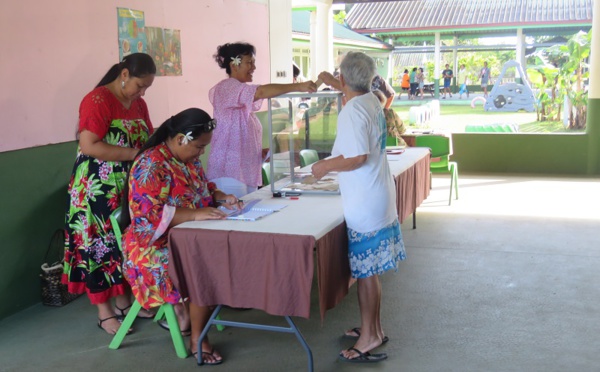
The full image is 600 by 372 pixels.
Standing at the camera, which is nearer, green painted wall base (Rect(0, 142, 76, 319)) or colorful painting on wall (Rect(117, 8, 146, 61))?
green painted wall base (Rect(0, 142, 76, 319))

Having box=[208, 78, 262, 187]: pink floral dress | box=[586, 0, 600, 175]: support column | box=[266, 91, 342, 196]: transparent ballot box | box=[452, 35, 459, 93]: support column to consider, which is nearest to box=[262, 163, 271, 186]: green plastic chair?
box=[266, 91, 342, 196]: transparent ballot box

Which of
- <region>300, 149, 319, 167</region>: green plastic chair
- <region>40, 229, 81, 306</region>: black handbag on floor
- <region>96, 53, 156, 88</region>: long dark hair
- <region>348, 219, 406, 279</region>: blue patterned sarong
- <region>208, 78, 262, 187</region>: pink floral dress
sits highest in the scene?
<region>96, 53, 156, 88</region>: long dark hair

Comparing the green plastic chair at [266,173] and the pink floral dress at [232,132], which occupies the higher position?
the pink floral dress at [232,132]

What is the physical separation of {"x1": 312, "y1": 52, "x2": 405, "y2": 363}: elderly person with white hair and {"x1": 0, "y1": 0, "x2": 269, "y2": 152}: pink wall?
1931 mm

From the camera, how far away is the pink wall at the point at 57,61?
3754mm

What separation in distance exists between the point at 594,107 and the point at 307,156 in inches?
213

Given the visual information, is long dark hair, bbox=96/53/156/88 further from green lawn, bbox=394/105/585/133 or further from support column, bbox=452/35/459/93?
support column, bbox=452/35/459/93

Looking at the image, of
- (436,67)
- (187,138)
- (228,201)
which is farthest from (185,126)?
(436,67)

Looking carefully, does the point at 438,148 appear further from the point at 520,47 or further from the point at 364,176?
the point at 520,47

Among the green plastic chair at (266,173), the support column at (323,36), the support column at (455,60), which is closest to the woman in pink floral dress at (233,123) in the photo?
the green plastic chair at (266,173)

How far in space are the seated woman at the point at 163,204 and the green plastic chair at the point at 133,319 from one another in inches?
3.7

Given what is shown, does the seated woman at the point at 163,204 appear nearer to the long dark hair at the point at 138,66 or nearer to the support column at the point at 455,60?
the long dark hair at the point at 138,66

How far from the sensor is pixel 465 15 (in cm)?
1496

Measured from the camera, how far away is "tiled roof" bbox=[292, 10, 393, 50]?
12.2 metres
